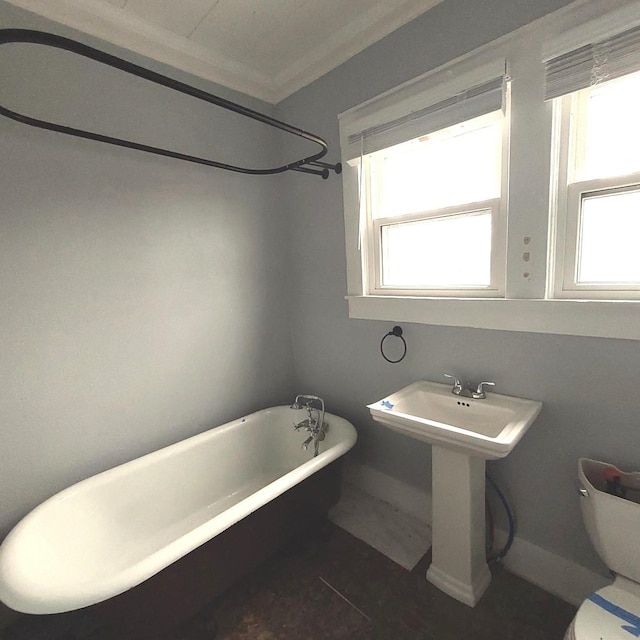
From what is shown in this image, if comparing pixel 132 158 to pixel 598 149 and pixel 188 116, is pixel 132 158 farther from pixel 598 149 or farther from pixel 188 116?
pixel 598 149

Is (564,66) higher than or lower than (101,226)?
higher

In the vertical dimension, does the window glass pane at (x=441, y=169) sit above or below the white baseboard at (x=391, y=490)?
above

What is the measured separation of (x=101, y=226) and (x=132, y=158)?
1.24 ft

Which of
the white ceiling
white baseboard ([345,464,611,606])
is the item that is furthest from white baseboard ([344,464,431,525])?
the white ceiling

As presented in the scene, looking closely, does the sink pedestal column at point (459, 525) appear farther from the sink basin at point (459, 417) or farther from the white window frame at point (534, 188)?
the white window frame at point (534, 188)

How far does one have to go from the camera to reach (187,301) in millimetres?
1947

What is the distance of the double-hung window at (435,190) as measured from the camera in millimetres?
1451

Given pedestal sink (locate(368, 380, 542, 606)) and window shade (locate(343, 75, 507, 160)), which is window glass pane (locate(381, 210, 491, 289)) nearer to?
window shade (locate(343, 75, 507, 160))

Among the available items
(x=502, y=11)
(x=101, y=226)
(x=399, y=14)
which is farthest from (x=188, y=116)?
(x=502, y=11)

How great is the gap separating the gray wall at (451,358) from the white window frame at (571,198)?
7.4 inches

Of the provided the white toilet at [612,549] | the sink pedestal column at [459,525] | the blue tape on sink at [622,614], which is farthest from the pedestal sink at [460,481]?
the blue tape on sink at [622,614]

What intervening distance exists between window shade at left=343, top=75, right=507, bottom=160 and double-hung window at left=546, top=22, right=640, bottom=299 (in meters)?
0.19

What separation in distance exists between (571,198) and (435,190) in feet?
1.90

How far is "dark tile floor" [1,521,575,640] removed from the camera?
4.34ft
